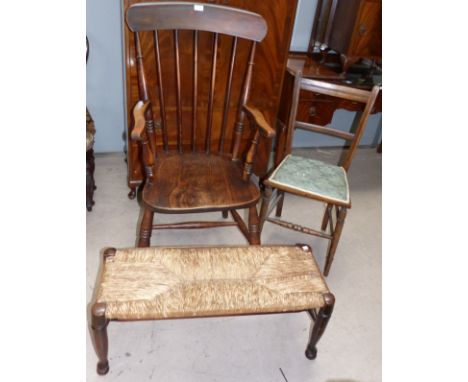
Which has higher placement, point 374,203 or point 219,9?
point 219,9

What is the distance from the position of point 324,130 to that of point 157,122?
87 centimetres

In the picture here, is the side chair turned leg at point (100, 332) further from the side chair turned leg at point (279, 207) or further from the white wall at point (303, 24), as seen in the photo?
the white wall at point (303, 24)

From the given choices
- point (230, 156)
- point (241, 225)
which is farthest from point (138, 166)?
point (241, 225)

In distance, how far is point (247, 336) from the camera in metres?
1.52

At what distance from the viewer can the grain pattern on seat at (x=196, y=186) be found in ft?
4.67

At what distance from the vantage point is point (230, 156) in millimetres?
1788

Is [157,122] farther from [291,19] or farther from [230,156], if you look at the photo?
[291,19]

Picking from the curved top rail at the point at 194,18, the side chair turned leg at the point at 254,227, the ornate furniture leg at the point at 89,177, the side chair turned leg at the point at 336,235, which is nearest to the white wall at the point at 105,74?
the ornate furniture leg at the point at 89,177

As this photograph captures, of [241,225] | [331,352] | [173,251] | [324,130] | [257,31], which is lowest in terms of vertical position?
[331,352]

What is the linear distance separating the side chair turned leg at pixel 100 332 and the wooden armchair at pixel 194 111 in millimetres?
434

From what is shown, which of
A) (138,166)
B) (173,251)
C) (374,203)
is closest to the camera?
(173,251)

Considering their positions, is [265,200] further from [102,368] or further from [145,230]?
[102,368]

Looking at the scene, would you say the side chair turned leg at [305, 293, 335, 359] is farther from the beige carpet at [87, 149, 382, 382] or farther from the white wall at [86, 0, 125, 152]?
the white wall at [86, 0, 125, 152]

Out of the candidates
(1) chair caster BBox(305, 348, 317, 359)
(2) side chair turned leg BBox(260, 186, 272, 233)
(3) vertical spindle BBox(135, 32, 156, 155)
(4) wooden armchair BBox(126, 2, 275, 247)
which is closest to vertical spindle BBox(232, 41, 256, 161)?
(4) wooden armchair BBox(126, 2, 275, 247)
